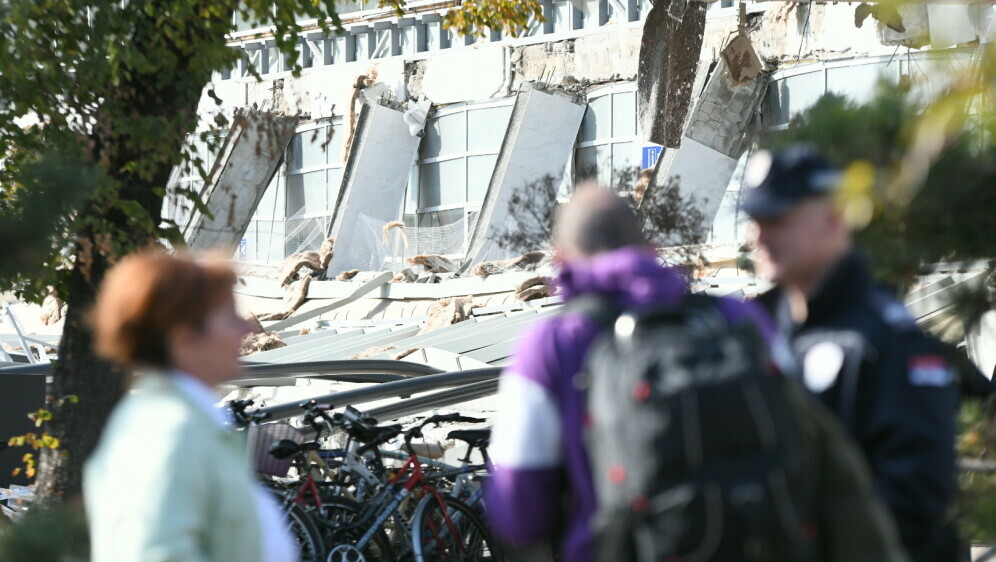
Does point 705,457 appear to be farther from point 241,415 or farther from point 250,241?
point 250,241

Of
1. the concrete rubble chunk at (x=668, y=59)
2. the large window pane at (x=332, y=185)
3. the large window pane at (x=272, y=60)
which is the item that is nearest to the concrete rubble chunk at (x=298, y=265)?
the large window pane at (x=332, y=185)

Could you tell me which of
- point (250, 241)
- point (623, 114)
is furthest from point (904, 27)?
point (250, 241)

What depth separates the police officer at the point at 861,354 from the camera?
2.47 meters

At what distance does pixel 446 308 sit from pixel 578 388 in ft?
56.2

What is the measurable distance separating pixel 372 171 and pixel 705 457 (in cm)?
2714

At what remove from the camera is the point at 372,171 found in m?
28.9

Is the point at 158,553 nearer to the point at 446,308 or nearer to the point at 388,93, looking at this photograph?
the point at 446,308

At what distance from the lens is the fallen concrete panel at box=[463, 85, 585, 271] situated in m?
25.7

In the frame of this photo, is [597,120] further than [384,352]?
Yes

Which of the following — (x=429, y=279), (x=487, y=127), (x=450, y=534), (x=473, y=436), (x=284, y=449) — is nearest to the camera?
(x=284, y=449)

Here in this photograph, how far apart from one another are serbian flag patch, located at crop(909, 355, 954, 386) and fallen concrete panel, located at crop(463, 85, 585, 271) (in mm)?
23055

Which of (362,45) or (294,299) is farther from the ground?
Result: (362,45)

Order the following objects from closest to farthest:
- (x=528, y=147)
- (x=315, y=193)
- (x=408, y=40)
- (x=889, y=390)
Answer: (x=889, y=390) → (x=528, y=147) → (x=408, y=40) → (x=315, y=193)

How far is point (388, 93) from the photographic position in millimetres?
28875
